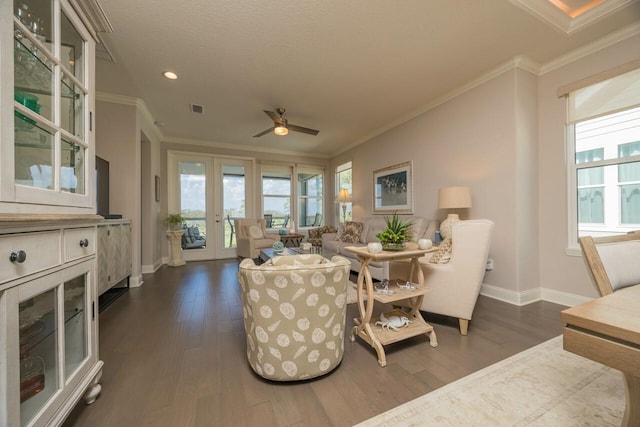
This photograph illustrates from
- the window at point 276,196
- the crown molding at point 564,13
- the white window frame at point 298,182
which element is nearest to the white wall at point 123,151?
the window at point 276,196

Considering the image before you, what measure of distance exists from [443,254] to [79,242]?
253 cm

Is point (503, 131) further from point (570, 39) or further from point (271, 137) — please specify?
point (271, 137)

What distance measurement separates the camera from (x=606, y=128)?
2.47 meters

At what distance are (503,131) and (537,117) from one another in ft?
1.59

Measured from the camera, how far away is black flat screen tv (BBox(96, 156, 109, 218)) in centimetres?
301

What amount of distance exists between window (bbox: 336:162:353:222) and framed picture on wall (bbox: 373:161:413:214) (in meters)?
1.08

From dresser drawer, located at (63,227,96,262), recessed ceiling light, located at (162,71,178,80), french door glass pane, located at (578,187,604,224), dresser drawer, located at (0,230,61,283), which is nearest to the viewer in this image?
dresser drawer, located at (0,230,61,283)

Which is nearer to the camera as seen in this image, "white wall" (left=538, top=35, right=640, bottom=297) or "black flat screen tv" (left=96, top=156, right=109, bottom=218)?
"white wall" (left=538, top=35, right=640, bottom=297)

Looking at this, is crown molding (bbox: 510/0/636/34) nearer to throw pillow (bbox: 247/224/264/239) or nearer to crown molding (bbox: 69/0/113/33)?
crown molding (bbox: 69/0/113/33)

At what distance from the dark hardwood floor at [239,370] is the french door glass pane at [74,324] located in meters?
0.29

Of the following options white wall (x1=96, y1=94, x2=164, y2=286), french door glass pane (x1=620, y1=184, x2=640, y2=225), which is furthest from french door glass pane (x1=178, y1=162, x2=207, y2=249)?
french door glass pane (x1=620, y1=184, x2=640, y2=225)

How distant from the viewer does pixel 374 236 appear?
14.3 feet

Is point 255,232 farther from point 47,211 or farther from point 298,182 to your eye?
point 47,211

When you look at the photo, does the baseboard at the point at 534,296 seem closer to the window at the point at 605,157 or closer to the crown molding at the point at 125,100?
the window at the point at 605,157
